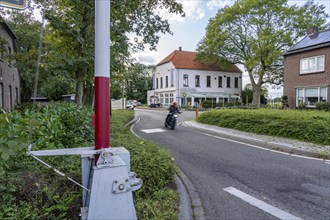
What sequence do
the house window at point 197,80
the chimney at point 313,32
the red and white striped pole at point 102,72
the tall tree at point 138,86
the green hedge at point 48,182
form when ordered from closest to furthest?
the red and white striped pole at point 102,72
the green hedge at point 48,182
the chimney at point 313,32
the house window at point 197,80
the tall tree at point 138,86

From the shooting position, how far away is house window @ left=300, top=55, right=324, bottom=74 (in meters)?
17.9

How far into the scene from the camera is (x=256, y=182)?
443 cm

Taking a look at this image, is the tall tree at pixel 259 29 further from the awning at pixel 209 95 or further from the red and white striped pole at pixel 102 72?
→ the red and white striped pole at pixel 102 72

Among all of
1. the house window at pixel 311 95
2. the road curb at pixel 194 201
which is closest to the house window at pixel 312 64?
the house window at pixel 311 95

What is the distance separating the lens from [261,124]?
950 centimetres

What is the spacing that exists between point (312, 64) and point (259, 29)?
52.4ft

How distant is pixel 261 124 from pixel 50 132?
8.08 m

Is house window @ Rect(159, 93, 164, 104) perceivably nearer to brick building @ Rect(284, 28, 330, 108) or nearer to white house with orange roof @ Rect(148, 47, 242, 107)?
white house with orange roof @ Rect(148, 47, 242, 107)

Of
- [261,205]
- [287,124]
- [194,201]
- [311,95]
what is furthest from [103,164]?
[311,95]

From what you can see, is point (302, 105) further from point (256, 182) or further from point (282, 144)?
point (256, 182)

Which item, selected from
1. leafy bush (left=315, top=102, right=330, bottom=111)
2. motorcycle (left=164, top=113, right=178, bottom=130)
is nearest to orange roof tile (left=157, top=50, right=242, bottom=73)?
leafy bush (left=315, top=102, right=330, bottom=111)

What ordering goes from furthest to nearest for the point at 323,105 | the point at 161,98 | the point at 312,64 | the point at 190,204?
the point at 161,98 → the point at 312,64 → the point at 323,105 → the point at 190,204

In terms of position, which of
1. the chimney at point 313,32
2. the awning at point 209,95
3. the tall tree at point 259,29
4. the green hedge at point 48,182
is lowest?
the green hedge at point 48,182

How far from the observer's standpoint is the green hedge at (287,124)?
25.3 ft
